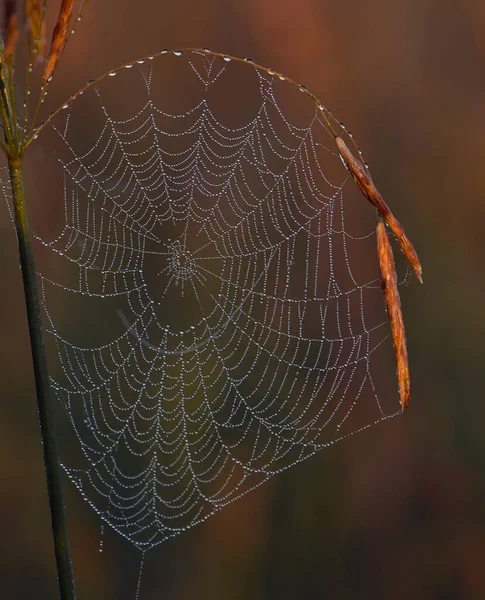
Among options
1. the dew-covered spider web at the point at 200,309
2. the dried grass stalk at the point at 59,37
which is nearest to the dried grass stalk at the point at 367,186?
the dried grass stalk at the point at 59,37

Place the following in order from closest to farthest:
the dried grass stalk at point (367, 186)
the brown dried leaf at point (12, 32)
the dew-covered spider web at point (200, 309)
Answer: the dried grass stalk at point (367, 186), the brown dried leaf at point (12, 32), the dew-covered spider web at point (200, 309)

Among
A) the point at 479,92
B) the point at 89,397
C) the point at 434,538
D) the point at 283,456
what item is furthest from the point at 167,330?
the point at 479,92

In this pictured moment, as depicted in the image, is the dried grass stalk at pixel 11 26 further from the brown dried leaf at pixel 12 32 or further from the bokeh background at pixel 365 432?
the bokeh background at pixel 365 432

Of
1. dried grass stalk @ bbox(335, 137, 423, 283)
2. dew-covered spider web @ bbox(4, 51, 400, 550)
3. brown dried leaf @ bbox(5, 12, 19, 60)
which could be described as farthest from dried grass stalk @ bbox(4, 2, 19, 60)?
dew-covered spider web @ bbox(4, 51, 400, 550)

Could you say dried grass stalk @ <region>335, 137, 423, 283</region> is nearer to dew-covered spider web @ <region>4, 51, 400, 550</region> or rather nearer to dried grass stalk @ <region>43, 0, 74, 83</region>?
dried grass stalk @ <region>43, 0, 74, 83</region>

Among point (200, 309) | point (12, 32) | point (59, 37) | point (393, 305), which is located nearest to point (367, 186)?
point (393, 305)

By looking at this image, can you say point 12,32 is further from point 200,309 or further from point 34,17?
point 200,309

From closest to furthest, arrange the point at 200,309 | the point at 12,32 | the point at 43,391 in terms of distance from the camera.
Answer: the point at 43,391 → the point at 12,32 → the point at 200,309
